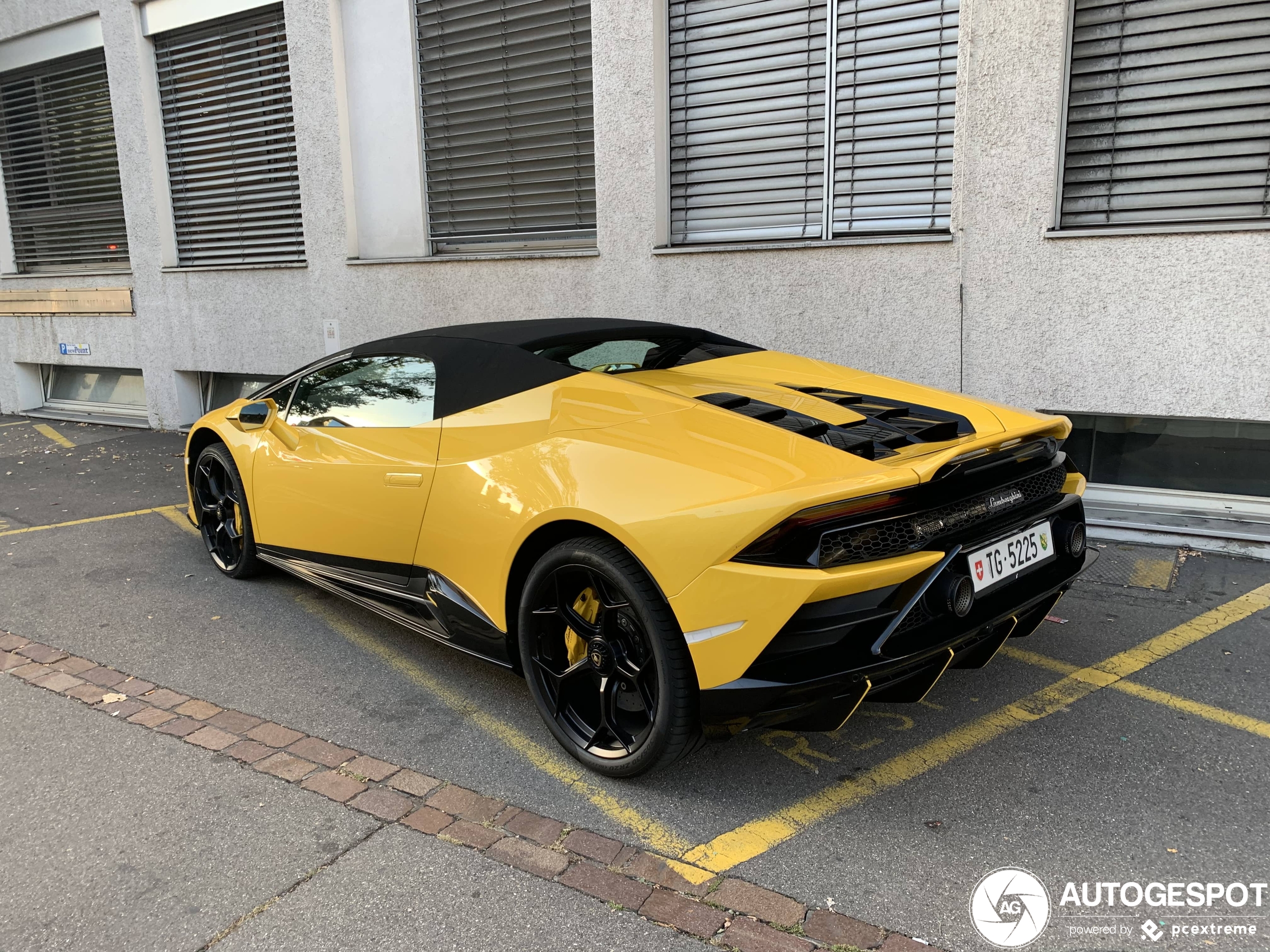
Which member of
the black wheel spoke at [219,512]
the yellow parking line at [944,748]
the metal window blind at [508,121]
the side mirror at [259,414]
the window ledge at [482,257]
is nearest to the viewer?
the yellow parking line at [944,748]

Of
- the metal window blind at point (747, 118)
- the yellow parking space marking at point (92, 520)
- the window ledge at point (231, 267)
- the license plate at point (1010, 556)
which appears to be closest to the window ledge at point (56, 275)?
the window ledge at point (231, 267)

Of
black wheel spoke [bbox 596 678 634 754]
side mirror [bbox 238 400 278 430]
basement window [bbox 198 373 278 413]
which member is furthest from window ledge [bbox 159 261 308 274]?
black wheel spoke [bbox 596 678 634 754]

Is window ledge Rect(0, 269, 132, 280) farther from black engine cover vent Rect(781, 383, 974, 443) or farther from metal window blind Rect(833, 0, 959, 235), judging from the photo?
black engine cover vent Rect(781, 383, 974, 443)

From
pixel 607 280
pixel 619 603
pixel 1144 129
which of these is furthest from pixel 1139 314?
pixel 619 603

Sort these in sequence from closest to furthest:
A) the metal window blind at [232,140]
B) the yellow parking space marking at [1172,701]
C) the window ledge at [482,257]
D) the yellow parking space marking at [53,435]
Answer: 1. the yellow parking space marking at [1172,701]
2. the window ledge at [482,257]
3. the metal window blind at [232,140]
4. the yellow parking space marking at [53,435]

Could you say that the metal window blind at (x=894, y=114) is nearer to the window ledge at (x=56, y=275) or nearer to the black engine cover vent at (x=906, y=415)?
the black engine cover vent at (x=906, y=415)

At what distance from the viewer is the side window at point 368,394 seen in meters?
3.72

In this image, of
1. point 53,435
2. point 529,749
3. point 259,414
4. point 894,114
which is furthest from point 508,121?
point 53,435

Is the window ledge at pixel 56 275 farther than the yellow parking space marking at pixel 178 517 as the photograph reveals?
Yes

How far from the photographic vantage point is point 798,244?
640cm

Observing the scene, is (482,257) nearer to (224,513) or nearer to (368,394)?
(224,513)

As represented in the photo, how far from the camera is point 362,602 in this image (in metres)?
4.01

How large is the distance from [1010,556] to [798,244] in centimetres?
398

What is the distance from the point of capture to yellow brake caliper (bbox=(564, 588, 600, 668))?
→ 2.99 m
